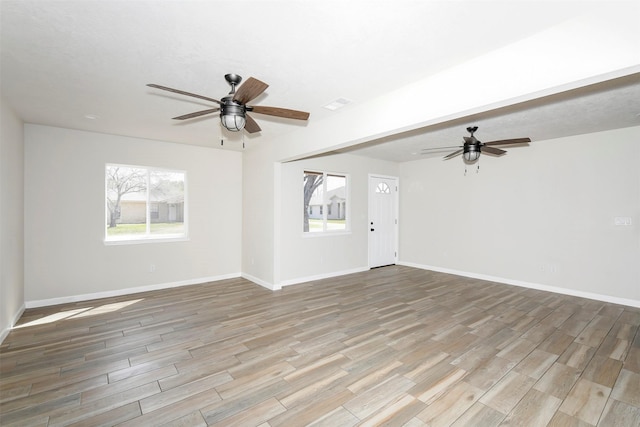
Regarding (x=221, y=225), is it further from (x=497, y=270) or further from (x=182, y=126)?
(x=497, y=270)

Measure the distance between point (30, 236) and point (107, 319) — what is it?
6.05 feet

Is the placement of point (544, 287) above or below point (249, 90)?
below

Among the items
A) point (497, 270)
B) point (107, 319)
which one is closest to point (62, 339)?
point (107, 319)

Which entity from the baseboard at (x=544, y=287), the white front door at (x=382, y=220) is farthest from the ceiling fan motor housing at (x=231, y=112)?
the baseboard at (x=544, y=287)

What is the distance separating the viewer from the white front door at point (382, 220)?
278 inches

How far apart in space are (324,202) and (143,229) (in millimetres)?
3443

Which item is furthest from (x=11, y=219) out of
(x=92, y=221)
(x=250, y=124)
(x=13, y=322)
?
(x=250, y=124)

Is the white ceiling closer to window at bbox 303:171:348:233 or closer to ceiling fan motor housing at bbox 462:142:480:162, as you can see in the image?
ceiling fan motor housing at bbox 462:142:480:162

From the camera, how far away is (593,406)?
2.17 m

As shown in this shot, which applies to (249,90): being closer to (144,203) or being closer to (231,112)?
(231,112)

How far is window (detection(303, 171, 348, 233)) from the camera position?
6.02 m

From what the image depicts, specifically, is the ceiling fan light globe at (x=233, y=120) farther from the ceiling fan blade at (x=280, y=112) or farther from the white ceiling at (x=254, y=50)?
the white ceiling at (x=254, y=50)

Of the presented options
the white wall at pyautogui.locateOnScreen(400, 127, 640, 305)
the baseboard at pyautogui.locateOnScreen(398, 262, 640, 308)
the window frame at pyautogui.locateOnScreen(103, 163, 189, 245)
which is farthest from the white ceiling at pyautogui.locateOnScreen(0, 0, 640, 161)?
the baseboard at pyautogui.locateOnScreen(398, 262, 640, 308)

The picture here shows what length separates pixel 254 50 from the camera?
2297mm
